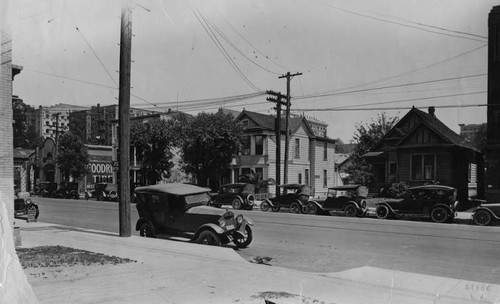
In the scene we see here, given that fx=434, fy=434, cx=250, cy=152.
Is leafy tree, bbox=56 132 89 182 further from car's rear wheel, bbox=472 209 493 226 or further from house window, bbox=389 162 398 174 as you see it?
car's rear wheel, bbox=472 209 493 226

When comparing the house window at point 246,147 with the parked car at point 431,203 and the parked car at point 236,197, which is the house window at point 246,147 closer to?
the parked car at point 236,197

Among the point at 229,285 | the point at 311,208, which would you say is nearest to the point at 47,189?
the point at 311,208

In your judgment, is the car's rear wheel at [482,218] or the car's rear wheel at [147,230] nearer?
the car's rear wheel at [147,230]

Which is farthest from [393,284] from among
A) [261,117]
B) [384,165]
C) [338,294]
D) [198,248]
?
[261,117]

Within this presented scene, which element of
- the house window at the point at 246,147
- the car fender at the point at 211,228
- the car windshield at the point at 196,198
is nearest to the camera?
the car fender at the point at 211,228

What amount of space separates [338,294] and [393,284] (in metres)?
1.56

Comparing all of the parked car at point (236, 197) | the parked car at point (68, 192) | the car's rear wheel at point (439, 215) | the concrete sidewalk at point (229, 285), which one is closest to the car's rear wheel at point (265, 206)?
the parked car at point (236, 197)

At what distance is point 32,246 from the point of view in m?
11.1

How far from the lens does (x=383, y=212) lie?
20266 millimetres

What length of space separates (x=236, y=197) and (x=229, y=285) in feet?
63.1

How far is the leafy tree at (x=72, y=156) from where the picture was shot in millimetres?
44312

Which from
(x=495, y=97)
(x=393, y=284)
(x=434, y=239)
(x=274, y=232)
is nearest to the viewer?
(x=393, y=284)

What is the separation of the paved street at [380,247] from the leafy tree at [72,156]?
95.7 feet

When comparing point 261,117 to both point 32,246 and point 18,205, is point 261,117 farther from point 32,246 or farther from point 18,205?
point 32,246
